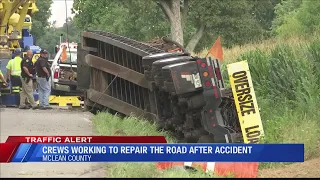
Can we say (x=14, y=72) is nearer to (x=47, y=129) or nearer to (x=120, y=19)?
(x=47, y=129)

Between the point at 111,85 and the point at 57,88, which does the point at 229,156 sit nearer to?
the point at 111,85

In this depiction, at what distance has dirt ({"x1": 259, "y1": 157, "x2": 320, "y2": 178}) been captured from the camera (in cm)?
873

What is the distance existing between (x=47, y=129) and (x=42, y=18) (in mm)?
83230

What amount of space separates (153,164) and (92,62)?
18.1 ft

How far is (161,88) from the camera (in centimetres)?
1110

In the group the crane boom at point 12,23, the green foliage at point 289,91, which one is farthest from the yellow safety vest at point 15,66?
the green foliage at point 289,91

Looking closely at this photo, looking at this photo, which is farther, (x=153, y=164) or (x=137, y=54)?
(x=137, y=54)

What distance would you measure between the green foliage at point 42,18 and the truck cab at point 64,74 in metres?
64.5

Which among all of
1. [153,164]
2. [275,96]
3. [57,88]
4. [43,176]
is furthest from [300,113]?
[57,88]

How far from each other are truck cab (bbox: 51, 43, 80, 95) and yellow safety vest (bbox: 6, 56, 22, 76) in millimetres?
1851

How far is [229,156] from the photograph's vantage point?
7750 mm

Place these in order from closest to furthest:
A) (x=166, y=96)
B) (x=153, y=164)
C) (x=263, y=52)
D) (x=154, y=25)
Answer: (x=153, y=164) < (x=166, y=96) < (x=263, y=52) < (x=154, y=25)

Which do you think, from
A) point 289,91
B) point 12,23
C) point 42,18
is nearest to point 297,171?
point 289,91

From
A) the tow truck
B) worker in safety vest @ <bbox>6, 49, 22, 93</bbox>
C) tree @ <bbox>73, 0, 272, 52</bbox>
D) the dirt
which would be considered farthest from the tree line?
the dirt
